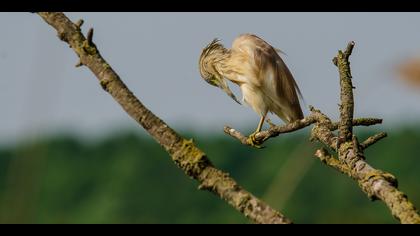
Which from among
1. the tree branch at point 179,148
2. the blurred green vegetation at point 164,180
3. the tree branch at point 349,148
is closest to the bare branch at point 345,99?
the tree branch at point 349,148

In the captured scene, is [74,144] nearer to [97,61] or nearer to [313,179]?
[313,179]

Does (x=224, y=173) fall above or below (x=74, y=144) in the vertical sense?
below

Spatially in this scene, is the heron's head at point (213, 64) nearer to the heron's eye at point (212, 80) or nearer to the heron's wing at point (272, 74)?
the heron's eye at point (212, 80)

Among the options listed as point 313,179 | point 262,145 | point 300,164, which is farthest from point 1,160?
point 262,145

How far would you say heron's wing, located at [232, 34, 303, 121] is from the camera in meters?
8.17

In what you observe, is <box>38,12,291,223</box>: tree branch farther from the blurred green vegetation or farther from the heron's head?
the blurred green vegetation

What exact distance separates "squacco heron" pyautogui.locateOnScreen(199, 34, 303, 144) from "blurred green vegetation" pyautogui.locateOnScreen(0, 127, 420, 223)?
25.7 m

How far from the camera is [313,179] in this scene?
147 feet

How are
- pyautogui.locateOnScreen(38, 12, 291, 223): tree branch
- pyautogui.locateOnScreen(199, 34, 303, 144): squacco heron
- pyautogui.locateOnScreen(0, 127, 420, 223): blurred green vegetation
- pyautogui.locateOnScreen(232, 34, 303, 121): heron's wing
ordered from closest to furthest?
pyautogui.locateOnScreen(38, 12, 291, 223): tree branch → pyautogui.locateOnScreen(199, 34, 303, 144): squacco heron → pyautogui.locateOnScreen(232, 34, 303, 121): heron's wing → pyautogui.locateOnScreen(0, 127, 420, 223): blurred green vegetation

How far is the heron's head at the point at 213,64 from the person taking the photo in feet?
24.7

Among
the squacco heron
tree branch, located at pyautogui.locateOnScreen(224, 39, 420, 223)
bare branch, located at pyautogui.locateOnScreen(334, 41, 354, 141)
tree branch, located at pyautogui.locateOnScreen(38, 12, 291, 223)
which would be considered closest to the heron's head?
the squacco heron

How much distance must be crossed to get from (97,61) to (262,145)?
2188 millimetres
